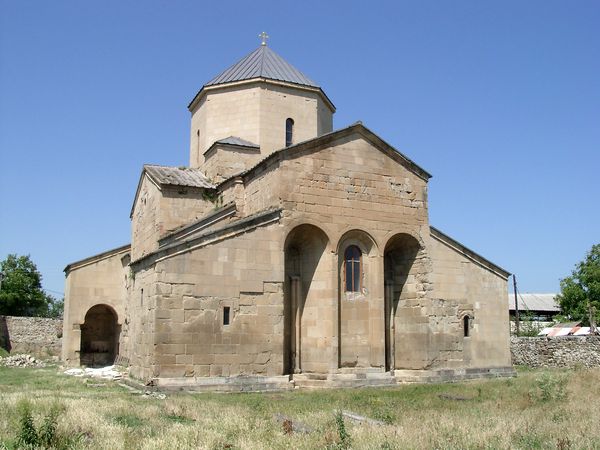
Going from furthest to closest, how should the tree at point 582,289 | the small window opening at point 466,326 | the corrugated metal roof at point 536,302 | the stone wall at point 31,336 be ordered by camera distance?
the corrugated metal roof at point 536,302 → the tree at point 582,289 → the stone wall at point 31,336 → the small window opening at point 466,326

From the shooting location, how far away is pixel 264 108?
747 inches

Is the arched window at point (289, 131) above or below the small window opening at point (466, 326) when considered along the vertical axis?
above

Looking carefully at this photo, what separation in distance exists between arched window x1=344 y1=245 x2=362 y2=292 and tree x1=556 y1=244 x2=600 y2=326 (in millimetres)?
27315

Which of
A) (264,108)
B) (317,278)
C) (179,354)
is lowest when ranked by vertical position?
(179,354)

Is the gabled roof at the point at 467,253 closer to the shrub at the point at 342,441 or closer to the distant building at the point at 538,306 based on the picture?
the shrub at the point at 342,441

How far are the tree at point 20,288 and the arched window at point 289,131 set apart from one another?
29281 mm

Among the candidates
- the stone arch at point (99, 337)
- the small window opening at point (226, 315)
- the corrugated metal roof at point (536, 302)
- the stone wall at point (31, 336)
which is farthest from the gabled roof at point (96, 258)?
the corrugated metal roof at point (536, 302)

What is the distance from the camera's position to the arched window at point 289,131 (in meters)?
19.2

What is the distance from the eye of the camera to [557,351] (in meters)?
20.7

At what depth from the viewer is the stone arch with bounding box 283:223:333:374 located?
14.5 m

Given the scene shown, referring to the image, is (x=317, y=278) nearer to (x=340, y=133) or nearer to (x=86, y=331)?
Result: (x=340, y=133)

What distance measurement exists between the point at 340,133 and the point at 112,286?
12.5m

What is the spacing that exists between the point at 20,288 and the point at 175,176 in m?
27.9

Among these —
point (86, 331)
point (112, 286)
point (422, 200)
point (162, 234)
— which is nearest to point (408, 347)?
point (422, 200)
